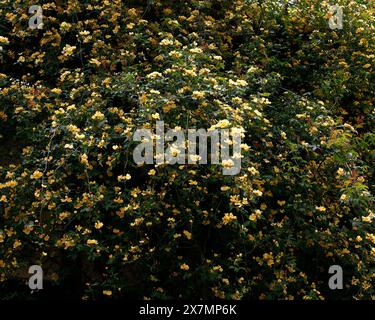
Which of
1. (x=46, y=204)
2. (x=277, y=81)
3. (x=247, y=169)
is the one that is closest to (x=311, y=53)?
(x=277, y=81)

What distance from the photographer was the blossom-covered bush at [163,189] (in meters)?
2.27

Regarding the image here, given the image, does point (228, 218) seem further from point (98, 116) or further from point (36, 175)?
point (36, 175)

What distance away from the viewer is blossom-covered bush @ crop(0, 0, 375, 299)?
89.5 inches

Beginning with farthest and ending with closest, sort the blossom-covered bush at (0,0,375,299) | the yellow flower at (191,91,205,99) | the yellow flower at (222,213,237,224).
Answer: the yellow flower at (191,91,205,99) < the blossom-covered bush at (0,0,375,299) < the yellow flower at (222,213,237,224)

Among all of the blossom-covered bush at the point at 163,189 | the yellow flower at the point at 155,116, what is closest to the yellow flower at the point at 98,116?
the blossom-covered bush at the point at 163,189

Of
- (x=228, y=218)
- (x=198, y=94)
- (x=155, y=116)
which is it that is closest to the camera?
(x=228, y=218)

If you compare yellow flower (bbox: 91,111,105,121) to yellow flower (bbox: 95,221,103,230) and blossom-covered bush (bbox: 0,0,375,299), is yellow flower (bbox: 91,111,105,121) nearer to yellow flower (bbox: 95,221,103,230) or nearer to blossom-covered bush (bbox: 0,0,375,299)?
blossom-covered bush (bbox: 0,0,375,299)

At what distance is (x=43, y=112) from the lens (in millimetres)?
2971

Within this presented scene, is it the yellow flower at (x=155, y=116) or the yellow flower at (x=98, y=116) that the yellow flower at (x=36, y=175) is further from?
the yellow flower at (x=155, y=116)

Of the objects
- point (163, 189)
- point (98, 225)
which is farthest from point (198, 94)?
point (98, 225)

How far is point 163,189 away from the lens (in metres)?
2.29

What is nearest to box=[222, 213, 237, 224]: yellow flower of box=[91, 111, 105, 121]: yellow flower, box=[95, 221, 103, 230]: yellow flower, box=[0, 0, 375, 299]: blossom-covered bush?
box=[0, 0, 375, 299]: blossom-covered bush

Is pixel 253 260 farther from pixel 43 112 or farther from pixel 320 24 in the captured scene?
pixel 320 24
